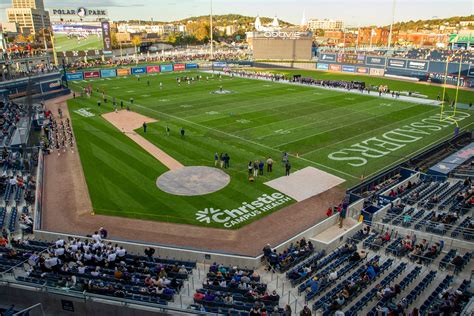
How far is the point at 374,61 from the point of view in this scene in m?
79.8

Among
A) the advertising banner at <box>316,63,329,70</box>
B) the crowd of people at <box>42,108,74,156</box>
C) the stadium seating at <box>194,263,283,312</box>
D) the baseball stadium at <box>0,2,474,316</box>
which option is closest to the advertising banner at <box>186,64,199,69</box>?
the advertising banner at <box>316,63,329,70</box>

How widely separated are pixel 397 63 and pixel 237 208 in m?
65.4

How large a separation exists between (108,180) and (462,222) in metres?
21.8

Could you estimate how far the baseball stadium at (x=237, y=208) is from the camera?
14.0 m

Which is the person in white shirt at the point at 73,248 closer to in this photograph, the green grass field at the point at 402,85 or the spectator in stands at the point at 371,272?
the spectator in stands at the point at 371,272

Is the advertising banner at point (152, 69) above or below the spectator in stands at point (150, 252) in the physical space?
above

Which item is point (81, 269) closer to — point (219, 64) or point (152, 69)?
point (152, 69)

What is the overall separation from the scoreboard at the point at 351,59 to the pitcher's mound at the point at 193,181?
64.6 m

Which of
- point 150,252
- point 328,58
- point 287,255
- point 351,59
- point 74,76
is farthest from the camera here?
point 328,58

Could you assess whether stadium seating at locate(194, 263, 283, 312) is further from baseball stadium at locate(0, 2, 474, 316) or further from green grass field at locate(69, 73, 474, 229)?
green grass field at locate(69, 73, 474, 229)

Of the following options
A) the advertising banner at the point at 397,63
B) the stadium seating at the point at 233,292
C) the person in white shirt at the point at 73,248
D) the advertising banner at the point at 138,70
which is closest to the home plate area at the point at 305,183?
the stadium seating at the point at 233,292

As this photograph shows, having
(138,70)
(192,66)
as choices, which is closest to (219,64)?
(192,66)

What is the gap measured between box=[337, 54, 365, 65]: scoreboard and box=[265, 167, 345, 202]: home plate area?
202ft

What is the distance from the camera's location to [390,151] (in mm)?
32656
